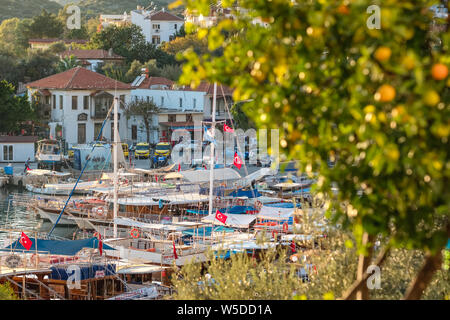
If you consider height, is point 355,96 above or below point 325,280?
above

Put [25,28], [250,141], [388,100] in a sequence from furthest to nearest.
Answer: [25,28] → [250,141] → [388,100]

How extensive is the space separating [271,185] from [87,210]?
11218 millimetres

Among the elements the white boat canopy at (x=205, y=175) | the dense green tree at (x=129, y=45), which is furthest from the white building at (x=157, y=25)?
the white boat canopy at (x=205, y=175)

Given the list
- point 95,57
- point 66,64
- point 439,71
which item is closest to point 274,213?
point 439,71

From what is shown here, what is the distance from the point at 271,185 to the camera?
38625mm

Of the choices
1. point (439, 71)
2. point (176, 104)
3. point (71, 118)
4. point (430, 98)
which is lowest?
point (71, 118)

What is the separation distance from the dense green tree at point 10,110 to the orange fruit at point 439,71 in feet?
149

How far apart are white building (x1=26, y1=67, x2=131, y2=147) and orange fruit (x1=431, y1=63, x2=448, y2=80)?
46.6m

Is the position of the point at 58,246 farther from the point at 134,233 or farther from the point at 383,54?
the point at 383,54

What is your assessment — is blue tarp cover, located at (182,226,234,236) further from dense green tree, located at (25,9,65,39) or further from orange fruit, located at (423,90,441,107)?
dense green tree, located at (25,9,65,39)

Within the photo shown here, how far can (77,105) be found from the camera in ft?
171

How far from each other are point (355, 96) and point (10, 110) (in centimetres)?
4572

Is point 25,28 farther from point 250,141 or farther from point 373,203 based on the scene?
point 373,203

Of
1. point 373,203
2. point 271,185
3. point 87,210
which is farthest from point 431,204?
point 271,185
